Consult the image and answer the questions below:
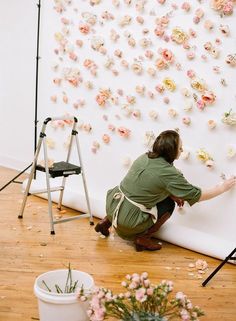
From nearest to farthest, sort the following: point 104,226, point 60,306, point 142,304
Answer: point 142,304, point 60,306, point 104,226

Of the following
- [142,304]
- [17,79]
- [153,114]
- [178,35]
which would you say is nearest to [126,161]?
[153,114]

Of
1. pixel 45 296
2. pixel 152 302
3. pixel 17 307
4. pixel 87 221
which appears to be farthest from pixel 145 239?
pixel 152 302

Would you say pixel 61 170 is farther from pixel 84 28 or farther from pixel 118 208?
→ pixel 84 28

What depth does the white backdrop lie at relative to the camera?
325cm

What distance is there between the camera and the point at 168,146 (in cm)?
Result: 322

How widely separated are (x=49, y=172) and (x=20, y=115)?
236 centimetres

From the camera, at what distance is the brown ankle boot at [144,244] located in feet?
11.0

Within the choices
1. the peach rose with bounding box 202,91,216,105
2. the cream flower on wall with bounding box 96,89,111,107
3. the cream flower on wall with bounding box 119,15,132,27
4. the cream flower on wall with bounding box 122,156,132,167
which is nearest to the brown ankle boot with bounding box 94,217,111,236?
the cream flower on wall with bounding box 122,156,132,167

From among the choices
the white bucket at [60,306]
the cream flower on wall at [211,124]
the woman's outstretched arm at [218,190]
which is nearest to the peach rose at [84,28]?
the cream flower on wall at [211,124]

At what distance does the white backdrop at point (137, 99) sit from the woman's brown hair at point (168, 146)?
0.22 metres

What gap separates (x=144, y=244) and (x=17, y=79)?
3.18 metres

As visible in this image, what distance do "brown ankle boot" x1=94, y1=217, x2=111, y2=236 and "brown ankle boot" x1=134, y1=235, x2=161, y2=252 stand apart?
310 millimetres

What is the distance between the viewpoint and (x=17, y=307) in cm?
245

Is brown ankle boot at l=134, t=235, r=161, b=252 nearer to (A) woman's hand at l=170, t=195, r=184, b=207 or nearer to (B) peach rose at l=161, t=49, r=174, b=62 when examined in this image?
(A) woman's hand at l=170, t=195, r=184, b=207
